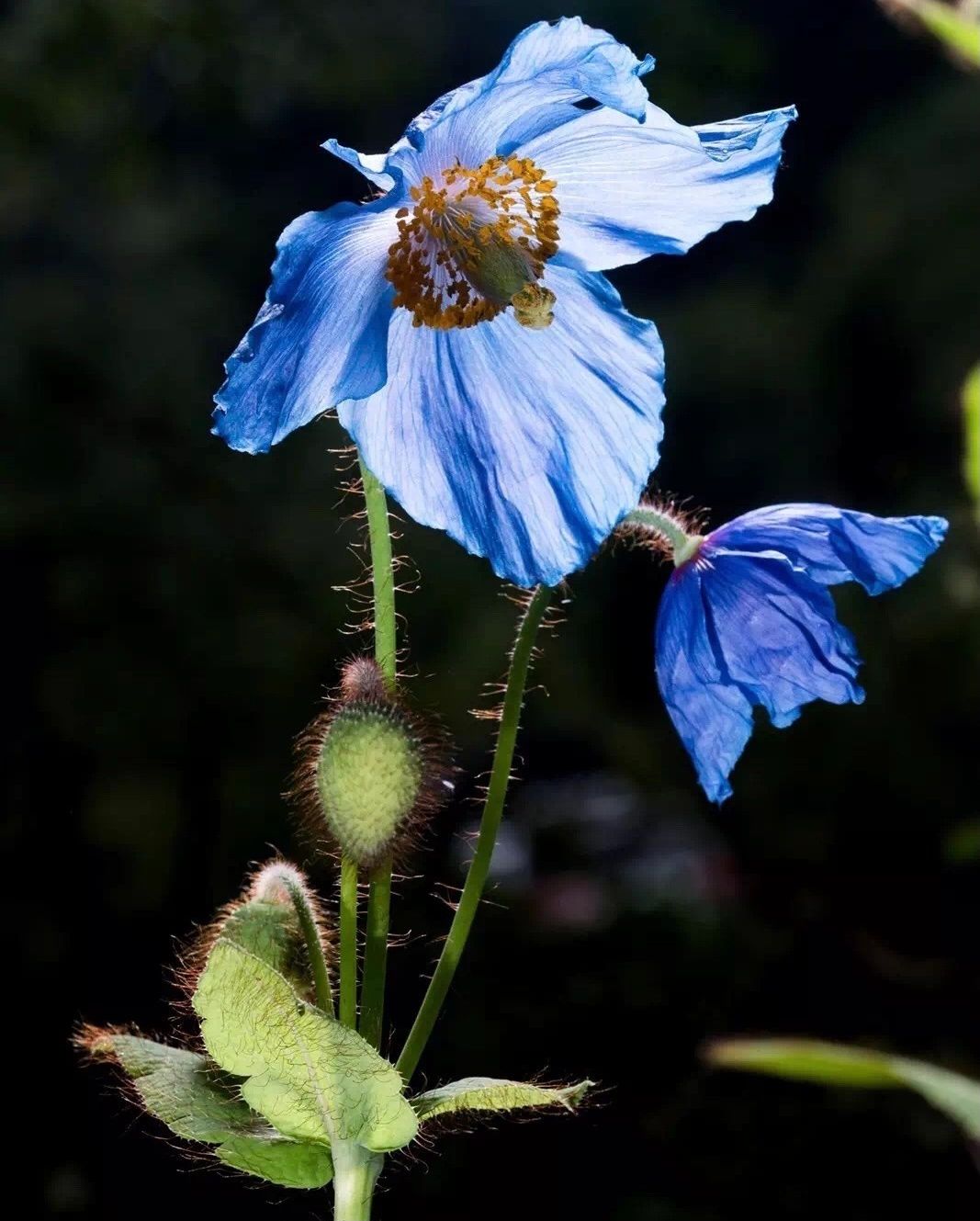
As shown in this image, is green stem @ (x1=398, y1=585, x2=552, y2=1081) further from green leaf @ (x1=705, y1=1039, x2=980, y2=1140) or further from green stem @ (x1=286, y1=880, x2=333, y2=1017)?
green leaf @ (x1=705, y1=1039, x2=980, y2=1140)

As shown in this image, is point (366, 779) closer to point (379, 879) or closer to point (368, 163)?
point (379, 879)

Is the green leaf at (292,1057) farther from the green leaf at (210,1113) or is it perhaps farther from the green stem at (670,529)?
the green stem at (670,529)

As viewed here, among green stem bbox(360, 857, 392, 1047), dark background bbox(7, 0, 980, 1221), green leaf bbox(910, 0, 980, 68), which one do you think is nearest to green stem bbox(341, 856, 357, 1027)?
green stem bbox(360, 857, 392, 1047)

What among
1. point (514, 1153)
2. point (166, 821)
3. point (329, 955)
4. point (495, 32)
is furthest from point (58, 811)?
point (329, 955)

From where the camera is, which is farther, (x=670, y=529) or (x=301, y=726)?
(x=301, y=726)

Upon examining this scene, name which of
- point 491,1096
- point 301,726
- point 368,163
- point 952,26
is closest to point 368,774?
point 491,1096

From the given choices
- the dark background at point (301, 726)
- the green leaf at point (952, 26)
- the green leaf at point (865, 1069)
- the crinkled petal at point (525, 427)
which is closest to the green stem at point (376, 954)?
the crinkled petal at point (525, 427)
